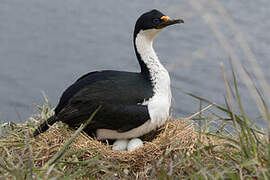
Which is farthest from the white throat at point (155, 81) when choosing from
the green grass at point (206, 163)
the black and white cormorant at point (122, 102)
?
the green grass at point (206, 163)

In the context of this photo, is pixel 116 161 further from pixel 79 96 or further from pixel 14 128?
pixel 14 128

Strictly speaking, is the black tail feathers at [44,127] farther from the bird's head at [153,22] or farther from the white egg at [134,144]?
the bird's head at [153,22]

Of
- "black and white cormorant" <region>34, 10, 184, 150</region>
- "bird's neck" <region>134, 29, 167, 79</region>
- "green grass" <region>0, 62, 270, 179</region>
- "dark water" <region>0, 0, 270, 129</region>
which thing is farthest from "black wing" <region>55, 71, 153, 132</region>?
"dark water" <region>0, 0, 270, 129</region>

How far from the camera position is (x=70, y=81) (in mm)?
8828

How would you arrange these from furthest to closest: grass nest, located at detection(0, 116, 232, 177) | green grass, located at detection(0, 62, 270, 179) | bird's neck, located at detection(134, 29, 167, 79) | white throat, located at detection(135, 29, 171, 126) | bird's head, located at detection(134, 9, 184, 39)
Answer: bird's neck, located at detection(134, 29, 167, 79)
bird's head, located at detection(134, 9, 184, 39)
white throat, located at detection(135, 29, 171, 126)
grass nest, located at detection(0, 116, 232, 177)
green grass, located at detection(0, 62, 270, 179)

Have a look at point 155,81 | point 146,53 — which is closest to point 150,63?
point 146,53

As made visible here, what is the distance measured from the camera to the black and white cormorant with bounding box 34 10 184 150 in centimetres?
443

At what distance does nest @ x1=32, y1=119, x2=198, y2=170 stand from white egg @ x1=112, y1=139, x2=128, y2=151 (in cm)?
6

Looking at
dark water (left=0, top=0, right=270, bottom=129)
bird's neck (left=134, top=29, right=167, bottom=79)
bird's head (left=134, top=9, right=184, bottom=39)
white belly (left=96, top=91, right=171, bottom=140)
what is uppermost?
bird's head (left=134, top=9, right=184, bottom=39)

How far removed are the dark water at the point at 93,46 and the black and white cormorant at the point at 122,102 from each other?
3.39m

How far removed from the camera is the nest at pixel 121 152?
407 centimetres

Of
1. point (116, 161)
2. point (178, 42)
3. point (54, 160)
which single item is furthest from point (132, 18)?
point (54, 160)

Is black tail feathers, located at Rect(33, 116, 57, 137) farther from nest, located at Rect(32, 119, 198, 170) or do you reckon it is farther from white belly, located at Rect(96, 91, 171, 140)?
white belly, located at Rect(96, 91, 171, 140)

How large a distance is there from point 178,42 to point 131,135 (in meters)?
5.43
